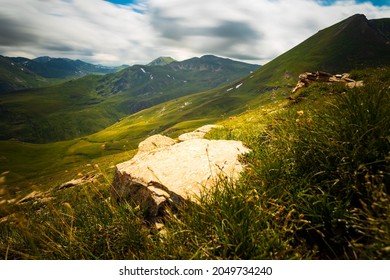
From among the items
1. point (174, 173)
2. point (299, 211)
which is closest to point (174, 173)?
point (174, 173)

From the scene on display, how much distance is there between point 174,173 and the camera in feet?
21.8

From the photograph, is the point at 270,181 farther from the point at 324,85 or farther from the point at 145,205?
the point at 324,85

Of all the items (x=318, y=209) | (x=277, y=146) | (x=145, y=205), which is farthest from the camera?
(x=145, y=205)

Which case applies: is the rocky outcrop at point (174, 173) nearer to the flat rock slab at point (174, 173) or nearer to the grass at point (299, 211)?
the flat rock slab at point (174, 173)

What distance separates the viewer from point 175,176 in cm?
652

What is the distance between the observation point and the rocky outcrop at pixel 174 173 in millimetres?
5934

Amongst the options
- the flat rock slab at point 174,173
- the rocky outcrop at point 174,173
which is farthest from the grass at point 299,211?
the flat rock slab at point 174,173

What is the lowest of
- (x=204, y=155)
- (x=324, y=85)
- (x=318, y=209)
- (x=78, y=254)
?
(x=78, y=254)

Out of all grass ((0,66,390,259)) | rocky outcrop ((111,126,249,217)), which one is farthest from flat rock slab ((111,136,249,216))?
grass ((0,66,390,259))

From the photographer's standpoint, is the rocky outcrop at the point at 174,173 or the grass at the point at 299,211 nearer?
the grass at the point at 299,211

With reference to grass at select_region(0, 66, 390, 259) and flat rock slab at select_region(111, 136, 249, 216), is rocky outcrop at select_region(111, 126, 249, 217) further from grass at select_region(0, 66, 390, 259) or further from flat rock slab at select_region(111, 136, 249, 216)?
grass at select_region(0, 66, 390, 259)

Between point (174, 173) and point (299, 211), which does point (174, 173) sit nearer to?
point (174, 173)
